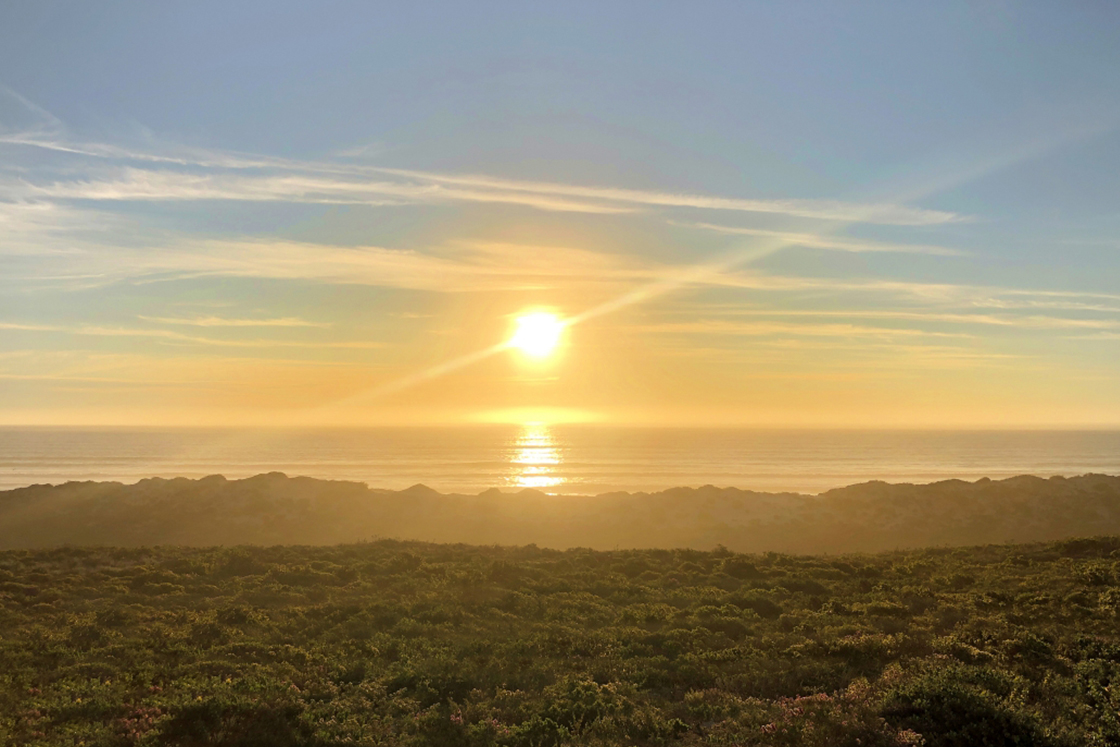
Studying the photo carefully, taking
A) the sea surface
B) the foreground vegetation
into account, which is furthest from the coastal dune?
the sea surface

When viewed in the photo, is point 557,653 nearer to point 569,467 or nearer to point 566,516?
point 566,516

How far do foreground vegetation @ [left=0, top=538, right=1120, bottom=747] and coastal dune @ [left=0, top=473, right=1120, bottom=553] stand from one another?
48.7 feet

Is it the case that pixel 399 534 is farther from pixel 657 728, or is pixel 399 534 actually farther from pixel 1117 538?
pixel 1117 538

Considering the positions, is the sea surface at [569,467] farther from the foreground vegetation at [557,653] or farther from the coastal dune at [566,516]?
the foreground vegetation at [557,653]

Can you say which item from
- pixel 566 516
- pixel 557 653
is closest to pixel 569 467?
pixel 566 516

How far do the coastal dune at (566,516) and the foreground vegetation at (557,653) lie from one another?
584 inches

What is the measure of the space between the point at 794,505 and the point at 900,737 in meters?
39.4

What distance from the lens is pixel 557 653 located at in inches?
586

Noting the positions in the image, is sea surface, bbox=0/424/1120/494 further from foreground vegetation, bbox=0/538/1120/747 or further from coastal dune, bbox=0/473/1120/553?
foreground vegetation, bbox=0/538/1120/747

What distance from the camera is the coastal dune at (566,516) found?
132 feet

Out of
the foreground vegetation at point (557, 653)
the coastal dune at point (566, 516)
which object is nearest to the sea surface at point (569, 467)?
the coastal dune at point (566, 516)

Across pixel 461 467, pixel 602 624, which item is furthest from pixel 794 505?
pixel 461 467

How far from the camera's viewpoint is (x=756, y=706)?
35.3 ft

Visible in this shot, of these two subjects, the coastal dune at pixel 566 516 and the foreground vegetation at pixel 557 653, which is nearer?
the foreground vegetation at pixel 557 653
